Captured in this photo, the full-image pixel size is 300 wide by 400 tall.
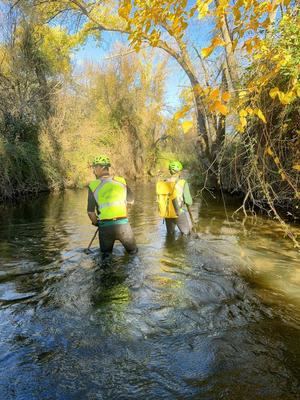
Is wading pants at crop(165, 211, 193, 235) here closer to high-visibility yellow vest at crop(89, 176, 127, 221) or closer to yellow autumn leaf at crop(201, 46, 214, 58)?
high-visibility yellow vest at crop(89, 176, 127, 221)

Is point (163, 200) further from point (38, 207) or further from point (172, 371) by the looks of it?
point (38, 207)

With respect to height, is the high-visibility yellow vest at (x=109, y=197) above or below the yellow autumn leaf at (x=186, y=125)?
below

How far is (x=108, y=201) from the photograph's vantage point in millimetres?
6680

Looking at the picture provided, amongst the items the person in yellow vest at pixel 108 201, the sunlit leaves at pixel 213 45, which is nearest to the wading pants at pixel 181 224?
the person in yellow vest at pixel 108 201


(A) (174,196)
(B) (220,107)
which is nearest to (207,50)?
(B) (220,107)

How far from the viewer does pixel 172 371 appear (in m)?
3.78

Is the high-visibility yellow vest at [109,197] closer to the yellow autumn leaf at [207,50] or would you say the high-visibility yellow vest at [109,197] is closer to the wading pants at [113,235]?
the wading pants at [113,235]

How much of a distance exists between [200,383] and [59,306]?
8.24 ft

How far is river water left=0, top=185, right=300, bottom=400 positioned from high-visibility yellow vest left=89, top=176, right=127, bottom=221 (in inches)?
39.8

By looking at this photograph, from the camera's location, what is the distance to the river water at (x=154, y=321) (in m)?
3.60

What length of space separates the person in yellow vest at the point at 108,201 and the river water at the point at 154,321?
638 millimetres

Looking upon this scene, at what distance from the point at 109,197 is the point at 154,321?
97.8 inches

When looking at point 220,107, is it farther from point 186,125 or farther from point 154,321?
point 154,321

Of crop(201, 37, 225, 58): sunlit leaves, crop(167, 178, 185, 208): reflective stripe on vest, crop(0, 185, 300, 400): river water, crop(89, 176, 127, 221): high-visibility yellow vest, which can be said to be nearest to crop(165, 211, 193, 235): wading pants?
crop(0, 185, 300, 400): river water
